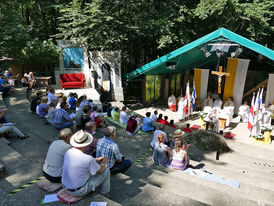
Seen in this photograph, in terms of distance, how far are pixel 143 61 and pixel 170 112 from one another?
601 cm

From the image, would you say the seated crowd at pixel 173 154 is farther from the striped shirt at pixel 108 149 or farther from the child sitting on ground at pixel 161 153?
the striped shirt at pixel 108 149

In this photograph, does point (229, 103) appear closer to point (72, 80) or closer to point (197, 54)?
point (197, 54)

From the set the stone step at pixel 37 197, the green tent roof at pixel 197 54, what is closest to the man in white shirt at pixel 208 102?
the green tent roof at pixel 197 54

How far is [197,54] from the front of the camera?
44.2ft

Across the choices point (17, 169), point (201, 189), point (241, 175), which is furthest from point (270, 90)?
point (17, 169)

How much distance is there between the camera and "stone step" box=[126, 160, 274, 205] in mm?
4047

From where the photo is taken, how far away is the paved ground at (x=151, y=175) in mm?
3693

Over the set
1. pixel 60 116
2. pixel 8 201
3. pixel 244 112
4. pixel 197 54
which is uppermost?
pixel 197 54

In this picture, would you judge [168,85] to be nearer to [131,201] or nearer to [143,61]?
[143,61]

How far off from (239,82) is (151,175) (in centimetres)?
985

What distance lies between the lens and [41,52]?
1386cm

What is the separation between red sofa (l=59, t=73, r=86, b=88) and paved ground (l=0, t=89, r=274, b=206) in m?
5.13

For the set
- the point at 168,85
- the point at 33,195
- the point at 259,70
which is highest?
the point at 259,70

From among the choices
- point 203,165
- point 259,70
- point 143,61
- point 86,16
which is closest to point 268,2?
point 259,70
